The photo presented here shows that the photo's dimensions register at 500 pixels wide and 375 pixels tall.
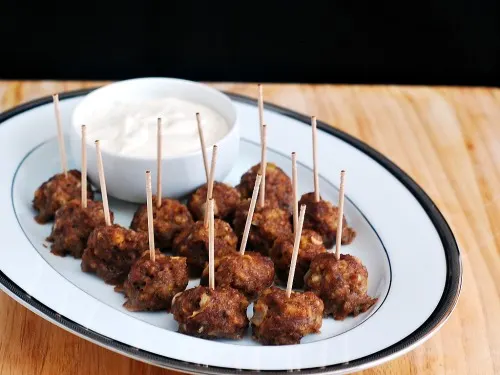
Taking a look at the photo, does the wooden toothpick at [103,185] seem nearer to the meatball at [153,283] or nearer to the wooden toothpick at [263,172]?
the meatball at [153,283]

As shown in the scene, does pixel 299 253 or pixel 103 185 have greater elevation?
pixel 103 185

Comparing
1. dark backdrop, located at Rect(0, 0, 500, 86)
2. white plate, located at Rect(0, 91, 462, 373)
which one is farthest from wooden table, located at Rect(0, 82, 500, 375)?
dark backdrop, located at Rect(0, 0, 500, 86)

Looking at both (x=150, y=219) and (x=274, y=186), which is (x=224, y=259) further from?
(x=274, y=186)

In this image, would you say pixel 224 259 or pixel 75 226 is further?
pixel 75 226

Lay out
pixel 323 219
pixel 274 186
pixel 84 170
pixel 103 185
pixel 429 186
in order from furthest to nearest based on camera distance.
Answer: pixel 429 186
pixel 274 186
pixel 323 219
pixel 84 170
pixel 103 185

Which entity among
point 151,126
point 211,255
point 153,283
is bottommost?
point 153,283

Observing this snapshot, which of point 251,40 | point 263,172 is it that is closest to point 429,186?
point 263,172
